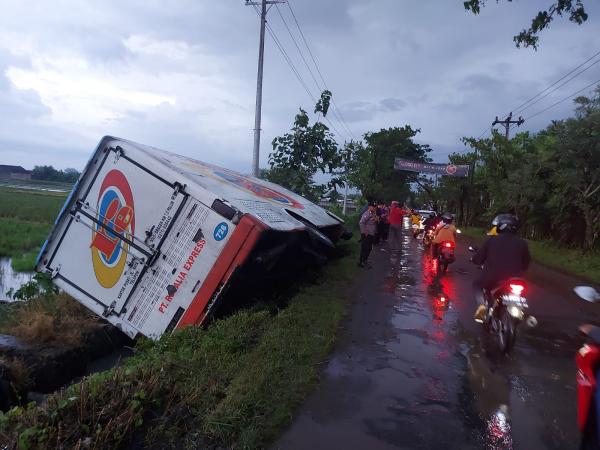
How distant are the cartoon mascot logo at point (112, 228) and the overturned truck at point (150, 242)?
0.04ft

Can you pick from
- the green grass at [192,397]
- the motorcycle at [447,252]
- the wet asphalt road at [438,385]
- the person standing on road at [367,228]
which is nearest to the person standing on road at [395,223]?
the person standing on road at [367,228]

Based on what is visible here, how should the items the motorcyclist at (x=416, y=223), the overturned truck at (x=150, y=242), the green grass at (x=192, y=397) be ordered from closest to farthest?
the green grass at (x=192, y=397)
the overturned truck at (x=150, y=242)
the motorcyclist at (x=416, y=223)

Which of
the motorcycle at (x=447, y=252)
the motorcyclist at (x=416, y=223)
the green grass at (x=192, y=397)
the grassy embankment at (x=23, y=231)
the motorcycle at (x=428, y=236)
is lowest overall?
the grassy embankment at (x=23, y=231)

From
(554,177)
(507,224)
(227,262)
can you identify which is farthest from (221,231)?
(554,177)

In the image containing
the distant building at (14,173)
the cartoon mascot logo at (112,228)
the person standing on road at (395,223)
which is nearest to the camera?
the cartoon mascot logo at (112,228)

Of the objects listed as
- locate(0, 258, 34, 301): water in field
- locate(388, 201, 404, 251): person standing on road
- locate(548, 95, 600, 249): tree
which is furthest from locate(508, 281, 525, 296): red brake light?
locate(548, 95, 600, 249): tree

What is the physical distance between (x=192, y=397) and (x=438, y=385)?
2.46 meters

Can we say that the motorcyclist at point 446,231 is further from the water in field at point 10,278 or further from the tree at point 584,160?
the water in field at point 10,278

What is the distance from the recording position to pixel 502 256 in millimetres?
6039

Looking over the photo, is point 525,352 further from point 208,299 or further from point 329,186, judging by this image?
point 329,186

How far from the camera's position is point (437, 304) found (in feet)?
28.4

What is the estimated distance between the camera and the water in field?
12.9m

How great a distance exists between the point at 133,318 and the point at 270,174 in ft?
35.1

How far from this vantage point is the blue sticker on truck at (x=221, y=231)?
5.95 m
